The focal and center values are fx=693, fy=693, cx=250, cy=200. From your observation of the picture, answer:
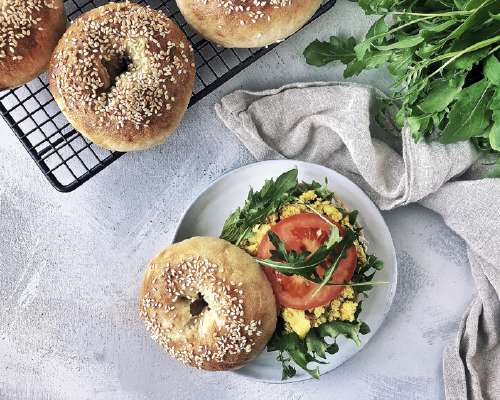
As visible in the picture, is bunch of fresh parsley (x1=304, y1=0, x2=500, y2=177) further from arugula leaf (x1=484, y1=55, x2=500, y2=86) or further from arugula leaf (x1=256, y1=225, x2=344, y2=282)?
arugula leaf (x1=256, y1=225, x2=344, y2=282)

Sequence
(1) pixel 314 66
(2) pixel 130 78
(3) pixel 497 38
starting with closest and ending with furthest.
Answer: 1. (3) pixel 497 38
2. (2) pixel 130 78
3. (1) pixel 314 66

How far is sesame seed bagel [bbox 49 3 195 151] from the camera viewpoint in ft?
5.85

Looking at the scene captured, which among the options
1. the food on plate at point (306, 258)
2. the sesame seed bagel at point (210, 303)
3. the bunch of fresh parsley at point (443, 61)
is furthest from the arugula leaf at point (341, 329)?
the bunch of fresh parsley at point (443, 61)

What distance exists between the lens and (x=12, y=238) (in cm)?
211

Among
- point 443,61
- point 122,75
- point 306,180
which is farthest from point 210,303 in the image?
point 443,61

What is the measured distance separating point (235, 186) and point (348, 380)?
27.2 inches

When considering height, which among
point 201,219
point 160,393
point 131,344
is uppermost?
point 201,219

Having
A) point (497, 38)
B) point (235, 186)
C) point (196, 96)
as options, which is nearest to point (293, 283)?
point (235, 186)

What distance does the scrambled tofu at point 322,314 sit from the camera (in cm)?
183

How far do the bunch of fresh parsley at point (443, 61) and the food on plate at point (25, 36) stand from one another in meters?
0.80

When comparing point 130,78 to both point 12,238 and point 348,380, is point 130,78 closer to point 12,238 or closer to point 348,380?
point 12,238

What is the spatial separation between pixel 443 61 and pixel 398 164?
0.37m

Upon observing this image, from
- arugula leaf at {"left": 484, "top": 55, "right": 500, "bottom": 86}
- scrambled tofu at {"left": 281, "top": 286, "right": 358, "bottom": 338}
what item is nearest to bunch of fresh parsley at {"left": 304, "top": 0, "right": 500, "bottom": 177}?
arugula leaf at {"left": 484, "top": 55, "right": 500, "bottom": 86}

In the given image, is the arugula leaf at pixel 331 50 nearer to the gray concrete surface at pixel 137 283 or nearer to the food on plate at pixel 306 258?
the gray concrete surface at pixel 137 283
